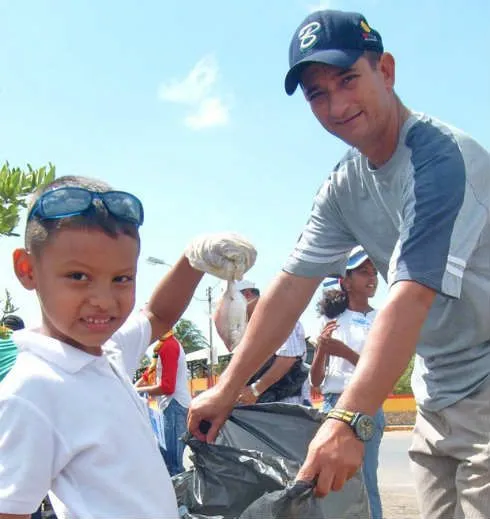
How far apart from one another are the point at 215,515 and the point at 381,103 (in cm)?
142

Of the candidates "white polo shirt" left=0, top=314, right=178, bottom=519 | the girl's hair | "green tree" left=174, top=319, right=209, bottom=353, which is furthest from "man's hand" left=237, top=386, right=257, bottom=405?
"green tree" left=174, top=319, right=209, bottom=353

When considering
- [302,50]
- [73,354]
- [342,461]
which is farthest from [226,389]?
[302,50]

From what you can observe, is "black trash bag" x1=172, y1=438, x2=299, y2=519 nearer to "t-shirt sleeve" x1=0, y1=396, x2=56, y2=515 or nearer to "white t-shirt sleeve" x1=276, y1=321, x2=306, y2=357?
"t-shirt sleeve" x1=0, y1=396, x2=56, y2=515

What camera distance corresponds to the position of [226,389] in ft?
8.19

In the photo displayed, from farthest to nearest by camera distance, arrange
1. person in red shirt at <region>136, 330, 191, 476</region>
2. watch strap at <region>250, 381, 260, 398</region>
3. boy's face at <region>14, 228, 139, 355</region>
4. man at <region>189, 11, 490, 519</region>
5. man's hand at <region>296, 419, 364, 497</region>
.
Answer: person in red shirt at <region>136, 330, 191, 476</region>
watch strap at <region>250, 381, 260, 398</region>
man at <region>189, 11, 490, 519</region>
man's hand at <region>296, 419, 364, 497</region>
boy's face at <region>14, 228, 139, 355</region>

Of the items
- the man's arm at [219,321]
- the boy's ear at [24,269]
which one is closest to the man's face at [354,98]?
the man's arm at [219,321]

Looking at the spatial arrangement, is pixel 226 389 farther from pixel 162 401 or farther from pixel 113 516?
pixel 162 401

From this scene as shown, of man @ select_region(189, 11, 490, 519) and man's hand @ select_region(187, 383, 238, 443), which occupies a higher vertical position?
man @ select_region(189, 11, 490, 519)

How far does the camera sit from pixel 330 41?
2.23 metres

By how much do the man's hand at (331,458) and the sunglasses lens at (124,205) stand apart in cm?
71

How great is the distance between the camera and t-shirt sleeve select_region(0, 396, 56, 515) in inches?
56.6

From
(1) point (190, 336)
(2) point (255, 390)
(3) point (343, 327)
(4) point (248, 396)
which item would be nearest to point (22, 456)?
(4) point (248, 396)

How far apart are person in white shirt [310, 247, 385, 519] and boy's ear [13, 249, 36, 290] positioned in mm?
3239

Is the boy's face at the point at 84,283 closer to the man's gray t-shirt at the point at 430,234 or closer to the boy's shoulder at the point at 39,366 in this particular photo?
the boy's shoulder at the point at 39,366
